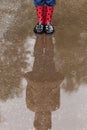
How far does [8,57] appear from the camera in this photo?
16.0 ft

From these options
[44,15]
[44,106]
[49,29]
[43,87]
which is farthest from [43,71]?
[44,15]

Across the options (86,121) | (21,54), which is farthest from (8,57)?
(86,121)

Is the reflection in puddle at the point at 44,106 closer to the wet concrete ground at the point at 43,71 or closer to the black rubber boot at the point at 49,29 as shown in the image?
the wet concrete ground at the point at 43,71

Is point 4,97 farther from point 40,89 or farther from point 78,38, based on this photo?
point 78,38

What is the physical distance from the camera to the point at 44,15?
5441mm

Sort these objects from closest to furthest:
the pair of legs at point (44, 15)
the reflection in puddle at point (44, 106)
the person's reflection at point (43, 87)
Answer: the reflection in puddle at point (44, 106) → the person's reflection at point (43, 87) → the pair of legs at point (44, 15)

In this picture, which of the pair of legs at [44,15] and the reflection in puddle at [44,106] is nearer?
the reflection in puddle at [44,106]

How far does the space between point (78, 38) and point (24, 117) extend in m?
1.63

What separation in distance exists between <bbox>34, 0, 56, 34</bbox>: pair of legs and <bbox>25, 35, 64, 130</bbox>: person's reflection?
0.30 metres

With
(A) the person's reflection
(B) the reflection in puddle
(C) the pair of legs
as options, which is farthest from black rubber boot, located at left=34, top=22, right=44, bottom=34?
(B) the reflection in puddle

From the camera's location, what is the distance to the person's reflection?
4.04 m

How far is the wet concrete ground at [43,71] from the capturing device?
399cm

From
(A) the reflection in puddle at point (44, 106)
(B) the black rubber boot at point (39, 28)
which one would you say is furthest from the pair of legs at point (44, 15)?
(A) the reflection in puddle at point (44, 106)

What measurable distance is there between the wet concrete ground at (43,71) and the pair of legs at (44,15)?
3.6 inches
